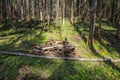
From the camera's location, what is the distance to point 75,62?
1445 cm

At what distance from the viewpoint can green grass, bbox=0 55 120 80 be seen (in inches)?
493

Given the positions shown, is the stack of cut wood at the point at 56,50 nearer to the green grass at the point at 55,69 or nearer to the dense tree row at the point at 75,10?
the green grass at the point at 55,69

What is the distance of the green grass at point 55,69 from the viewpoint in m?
12.5

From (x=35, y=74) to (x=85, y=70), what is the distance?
368 centimetres

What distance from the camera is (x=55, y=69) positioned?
13.2m

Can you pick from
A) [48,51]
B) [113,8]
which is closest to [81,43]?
[48,51]

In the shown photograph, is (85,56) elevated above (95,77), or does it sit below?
above

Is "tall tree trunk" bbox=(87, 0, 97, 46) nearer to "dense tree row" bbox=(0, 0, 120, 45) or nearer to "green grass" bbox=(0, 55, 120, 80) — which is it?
"dense tree row" bbox=(0, 0, 120, 45)

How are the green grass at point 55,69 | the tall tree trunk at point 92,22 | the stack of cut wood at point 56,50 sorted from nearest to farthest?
the green grass at point 55,69 → the stack of cut wood at point 56,50 → the tall tree trunk at point 92,22

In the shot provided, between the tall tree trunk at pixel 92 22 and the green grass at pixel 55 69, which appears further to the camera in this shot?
the tall tree trunk at pixel 92 22

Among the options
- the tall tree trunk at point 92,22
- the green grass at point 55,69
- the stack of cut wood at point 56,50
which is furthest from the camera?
the tall tree trunk at point 92,22

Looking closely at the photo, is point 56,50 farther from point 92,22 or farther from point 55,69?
point 92,22

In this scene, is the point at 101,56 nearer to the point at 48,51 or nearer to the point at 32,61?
the point at 48,51


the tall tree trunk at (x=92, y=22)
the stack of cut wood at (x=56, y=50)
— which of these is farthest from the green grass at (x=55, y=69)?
the tall tree trunk at (x=92, y=22)
